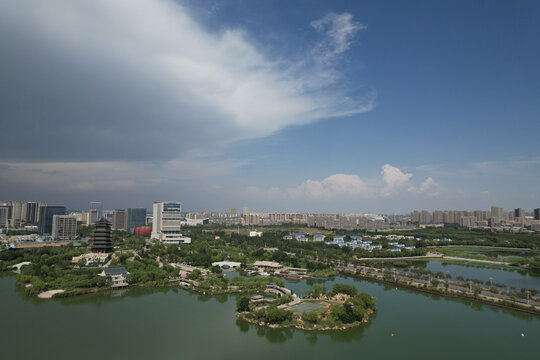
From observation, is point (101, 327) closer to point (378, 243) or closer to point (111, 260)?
point (111, 260)

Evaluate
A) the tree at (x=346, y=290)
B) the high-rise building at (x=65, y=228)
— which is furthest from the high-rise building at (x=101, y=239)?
the tree at (x=346, y=290)

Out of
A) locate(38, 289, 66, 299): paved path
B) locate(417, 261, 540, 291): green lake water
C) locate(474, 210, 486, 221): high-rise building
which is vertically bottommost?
locate(38, 289, 66, 299): paved path

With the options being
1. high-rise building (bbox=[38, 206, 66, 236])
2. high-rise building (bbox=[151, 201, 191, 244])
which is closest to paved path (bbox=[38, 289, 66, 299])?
high-rise building (bbox=[151, 201, 191, 244])

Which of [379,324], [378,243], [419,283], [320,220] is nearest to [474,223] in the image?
[320,220]

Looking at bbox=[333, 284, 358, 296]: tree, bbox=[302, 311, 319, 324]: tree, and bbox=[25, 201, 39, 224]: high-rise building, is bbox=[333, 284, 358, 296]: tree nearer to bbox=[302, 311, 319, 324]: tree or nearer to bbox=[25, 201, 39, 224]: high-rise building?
bbox=[302, 311, 319, 324]: tree

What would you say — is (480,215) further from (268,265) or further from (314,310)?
(314,310)

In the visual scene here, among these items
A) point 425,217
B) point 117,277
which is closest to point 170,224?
point 117,277

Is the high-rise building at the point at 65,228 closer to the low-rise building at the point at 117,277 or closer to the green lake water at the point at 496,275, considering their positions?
the low-rise building at the point at 117,277
